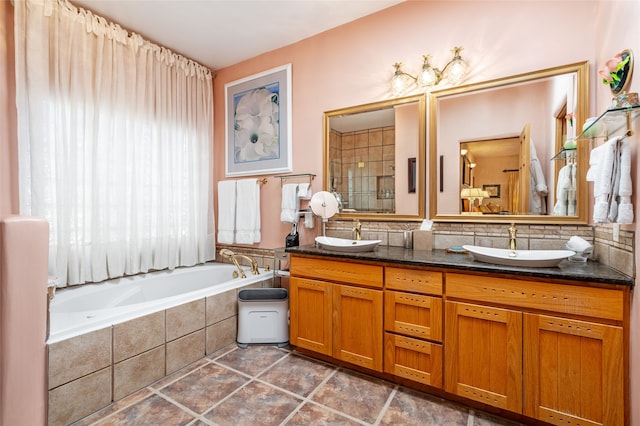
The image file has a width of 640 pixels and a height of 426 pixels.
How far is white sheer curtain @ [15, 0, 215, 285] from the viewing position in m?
2.02

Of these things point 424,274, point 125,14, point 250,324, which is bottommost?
point 250,324

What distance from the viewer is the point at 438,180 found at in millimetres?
2168

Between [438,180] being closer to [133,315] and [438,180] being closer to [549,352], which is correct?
[549,352]

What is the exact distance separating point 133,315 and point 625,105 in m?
2.72

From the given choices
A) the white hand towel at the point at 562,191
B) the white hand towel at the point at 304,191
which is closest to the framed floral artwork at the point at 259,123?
the white hand towel at the point at 304,191

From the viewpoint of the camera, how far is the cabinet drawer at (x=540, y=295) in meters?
1.31

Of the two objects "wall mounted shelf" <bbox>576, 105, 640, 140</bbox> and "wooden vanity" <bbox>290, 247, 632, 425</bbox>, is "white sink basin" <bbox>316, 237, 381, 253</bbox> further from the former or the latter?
"wall mounted shelf" <bbox>576, 105, 640, 140</bbox>

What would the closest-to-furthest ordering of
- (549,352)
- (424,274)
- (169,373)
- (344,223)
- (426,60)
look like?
(549,352), (424,274), (169,373), (426,60), (344,223)

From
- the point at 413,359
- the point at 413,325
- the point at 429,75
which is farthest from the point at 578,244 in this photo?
the point at 429,75

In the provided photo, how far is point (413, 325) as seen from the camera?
1760 millimetres

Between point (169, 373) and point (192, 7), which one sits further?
point (192, 7)

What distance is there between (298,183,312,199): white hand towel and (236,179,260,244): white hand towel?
1.86 ft

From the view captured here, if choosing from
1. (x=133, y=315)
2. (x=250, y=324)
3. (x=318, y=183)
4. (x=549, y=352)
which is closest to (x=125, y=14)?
(x=318, y=183)

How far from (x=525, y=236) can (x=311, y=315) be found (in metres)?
1.51
